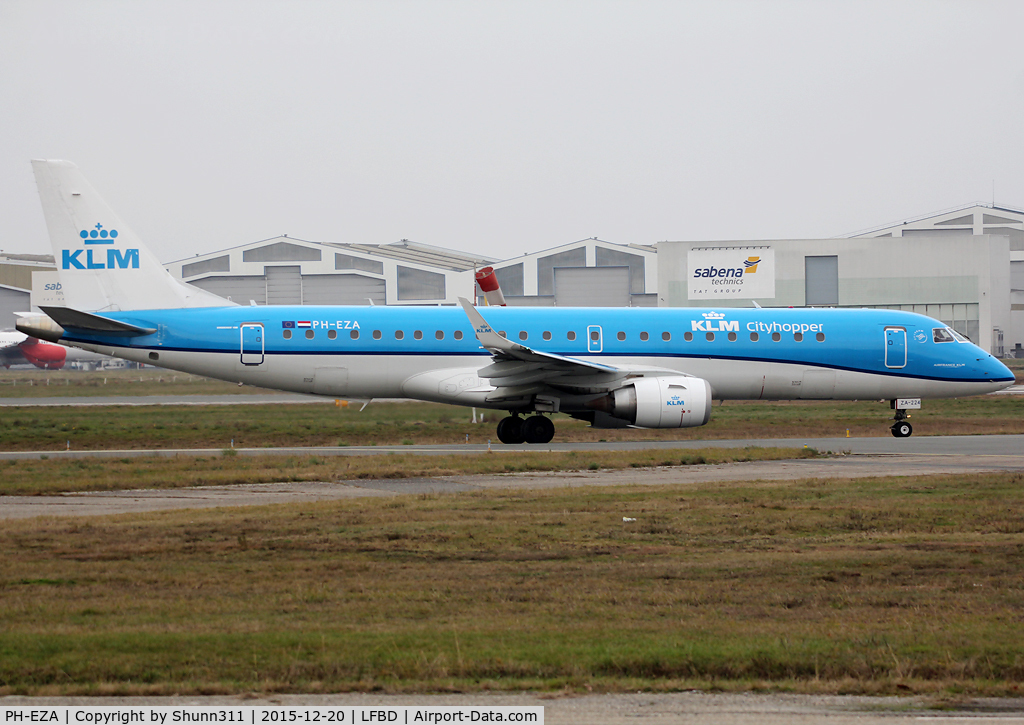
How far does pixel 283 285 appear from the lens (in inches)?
2704

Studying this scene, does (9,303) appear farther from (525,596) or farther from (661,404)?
(525,596)

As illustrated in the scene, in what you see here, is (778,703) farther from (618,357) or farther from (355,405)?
(355,405)

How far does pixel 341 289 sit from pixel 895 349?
4785cm

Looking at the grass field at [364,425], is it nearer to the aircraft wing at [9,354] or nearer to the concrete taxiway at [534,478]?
the concrete taxiway at [534,478]

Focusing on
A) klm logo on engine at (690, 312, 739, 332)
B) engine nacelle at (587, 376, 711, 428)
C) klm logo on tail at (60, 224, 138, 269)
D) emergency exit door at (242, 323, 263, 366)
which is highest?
klm logo on tail at (60, 224, 138, 269)

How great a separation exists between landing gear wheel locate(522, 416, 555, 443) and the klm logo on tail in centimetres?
1038

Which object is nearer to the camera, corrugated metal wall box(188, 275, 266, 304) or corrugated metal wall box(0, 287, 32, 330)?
corrugated metal wall box(188, 275, 266, 304)

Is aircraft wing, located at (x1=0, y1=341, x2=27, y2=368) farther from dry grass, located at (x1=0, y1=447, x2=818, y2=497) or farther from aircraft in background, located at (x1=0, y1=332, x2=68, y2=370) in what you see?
dry grass, located at (x1=0, y1=447, x2=818, y2=497)

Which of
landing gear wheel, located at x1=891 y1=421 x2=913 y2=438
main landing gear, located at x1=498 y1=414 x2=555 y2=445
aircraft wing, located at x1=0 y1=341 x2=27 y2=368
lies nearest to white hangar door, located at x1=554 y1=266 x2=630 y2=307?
aircraft wing, located at x1=0 y1=341 x2=27 y2=368

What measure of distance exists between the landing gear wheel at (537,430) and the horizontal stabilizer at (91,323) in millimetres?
9213

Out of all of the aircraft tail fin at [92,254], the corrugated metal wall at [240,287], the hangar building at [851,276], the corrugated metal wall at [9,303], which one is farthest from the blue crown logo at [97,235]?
the corrugated metal wall at [9,303]

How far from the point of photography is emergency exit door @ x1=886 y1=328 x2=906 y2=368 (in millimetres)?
27891

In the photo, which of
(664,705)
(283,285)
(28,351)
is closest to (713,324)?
(664,705)

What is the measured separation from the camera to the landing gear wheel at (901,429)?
92.2 ft
